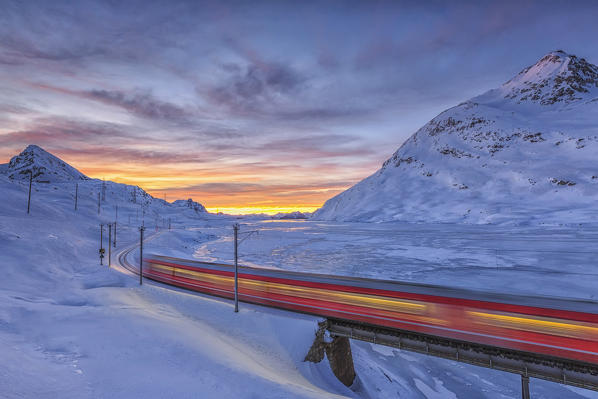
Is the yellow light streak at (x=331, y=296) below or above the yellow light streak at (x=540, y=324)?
above

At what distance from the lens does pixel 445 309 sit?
18062 millimetres

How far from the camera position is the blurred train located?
14609 mm

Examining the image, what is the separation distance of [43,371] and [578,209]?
175159 millimetres

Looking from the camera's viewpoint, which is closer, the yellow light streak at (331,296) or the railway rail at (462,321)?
the railway rail at (462,321)

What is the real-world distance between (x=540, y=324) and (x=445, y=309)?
181 inches

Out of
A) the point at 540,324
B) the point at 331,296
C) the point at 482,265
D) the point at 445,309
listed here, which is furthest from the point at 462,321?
the point at 482,265

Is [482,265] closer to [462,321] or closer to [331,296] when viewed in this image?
[462,321]

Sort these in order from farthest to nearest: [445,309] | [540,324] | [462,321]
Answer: [445,309]
[462,321]
[540,324]

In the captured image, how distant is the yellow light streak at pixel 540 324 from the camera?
47.2ft

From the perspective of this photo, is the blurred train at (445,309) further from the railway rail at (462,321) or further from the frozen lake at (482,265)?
the frozen lake at (482,265)

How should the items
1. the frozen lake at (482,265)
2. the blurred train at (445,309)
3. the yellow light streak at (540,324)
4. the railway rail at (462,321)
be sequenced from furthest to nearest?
the frozen lake at (482,265) < the blurred train at (445,309) < the yellow light streak at (540,324) < the railway rail at (462,321)

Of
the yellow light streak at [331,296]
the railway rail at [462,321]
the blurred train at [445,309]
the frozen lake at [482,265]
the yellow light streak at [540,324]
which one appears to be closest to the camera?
the railway rail at [462,321]

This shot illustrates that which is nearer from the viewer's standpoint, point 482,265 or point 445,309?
point 445,309

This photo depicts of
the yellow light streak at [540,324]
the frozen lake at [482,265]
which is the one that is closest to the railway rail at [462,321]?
the yellow light streak at [540,324]
